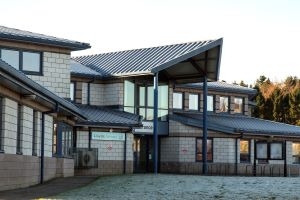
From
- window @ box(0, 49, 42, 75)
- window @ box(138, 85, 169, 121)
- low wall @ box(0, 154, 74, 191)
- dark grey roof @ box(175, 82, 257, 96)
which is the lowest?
low wall @ box(0, 154, 74, 191)

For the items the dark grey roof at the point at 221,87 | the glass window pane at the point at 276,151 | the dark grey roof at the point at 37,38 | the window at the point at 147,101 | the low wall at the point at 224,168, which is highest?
the dark grey roof at the point at 37,38

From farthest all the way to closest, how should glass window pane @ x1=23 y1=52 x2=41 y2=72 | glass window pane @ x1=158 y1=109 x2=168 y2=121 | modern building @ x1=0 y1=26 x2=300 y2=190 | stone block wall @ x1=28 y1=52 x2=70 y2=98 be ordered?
glass window pane @ x1=158 y1=109 x2=168 y2=121 → stone block wall @ x1=28 y1=52 x2=70 y2=98 → glass window pane @ x1=23 y1=52 x2=41 y2=72 → modern building @ x1=0 y1=26 x2=300 y2=190

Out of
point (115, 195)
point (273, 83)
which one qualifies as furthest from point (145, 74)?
point (273, 83)

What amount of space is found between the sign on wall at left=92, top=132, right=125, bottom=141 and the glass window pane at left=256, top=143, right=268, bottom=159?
12.2 metres

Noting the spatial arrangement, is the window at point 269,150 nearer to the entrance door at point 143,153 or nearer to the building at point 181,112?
the building at point 181,112

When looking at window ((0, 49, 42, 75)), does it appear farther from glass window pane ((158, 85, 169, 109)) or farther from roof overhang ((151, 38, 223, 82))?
glass window pane ((158, 85, 169, 109))

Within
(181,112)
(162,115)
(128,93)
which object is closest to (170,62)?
(128,93)

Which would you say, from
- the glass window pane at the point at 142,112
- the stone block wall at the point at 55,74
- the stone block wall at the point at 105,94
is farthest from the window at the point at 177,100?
the stone block wall at the point at 55,74

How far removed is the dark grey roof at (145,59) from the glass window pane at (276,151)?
24.9 ft

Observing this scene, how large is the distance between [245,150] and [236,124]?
1.86 m

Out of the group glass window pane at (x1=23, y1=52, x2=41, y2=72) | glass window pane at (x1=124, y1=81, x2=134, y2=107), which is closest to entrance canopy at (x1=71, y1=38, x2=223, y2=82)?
glass window pane at (x1=124, y1=81, x2=134, y2=107)

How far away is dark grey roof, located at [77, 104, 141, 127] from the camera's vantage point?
35484mm

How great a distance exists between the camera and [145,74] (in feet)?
124

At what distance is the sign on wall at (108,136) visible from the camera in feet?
118
